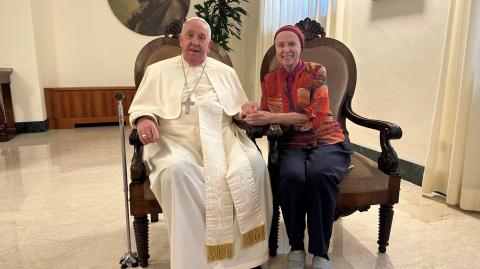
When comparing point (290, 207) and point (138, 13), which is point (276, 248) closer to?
point (290, 207)

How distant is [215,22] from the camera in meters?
5.01

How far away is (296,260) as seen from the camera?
1.68 meters

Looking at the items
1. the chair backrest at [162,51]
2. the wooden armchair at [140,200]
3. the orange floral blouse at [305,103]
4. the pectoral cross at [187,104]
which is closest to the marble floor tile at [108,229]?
the wooden armchair at [140,200]

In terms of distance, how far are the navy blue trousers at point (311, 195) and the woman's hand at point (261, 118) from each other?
208mm

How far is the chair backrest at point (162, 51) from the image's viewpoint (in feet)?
6.88

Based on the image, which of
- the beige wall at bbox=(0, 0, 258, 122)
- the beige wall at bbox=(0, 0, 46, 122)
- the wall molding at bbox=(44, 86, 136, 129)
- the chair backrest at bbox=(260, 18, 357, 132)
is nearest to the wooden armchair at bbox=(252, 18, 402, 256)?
the chair backrest at bbox=(260, 18, 357, 132)

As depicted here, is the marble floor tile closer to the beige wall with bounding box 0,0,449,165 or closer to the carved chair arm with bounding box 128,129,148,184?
the carved chair arm with bounding box 128,129,148,184

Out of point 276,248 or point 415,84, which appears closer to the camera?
point 276,248

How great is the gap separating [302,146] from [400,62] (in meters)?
1.68

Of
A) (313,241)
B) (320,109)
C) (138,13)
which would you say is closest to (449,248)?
(313,241)

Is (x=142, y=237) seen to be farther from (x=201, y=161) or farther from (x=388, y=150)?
(x=388, y=150)

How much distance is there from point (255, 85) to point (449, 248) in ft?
13.0

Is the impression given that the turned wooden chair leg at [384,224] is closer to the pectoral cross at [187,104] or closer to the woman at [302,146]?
the woman at [302,146]

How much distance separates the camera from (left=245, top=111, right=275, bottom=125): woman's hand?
1.77m
